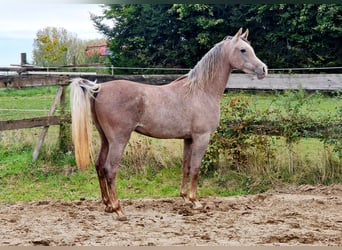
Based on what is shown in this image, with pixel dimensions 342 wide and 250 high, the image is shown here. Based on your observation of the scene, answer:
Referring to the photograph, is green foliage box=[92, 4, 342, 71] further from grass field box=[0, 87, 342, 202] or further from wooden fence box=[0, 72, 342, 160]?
grass field box=[0, 87, 342, 202]

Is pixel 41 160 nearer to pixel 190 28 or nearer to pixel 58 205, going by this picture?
pixel 58 205

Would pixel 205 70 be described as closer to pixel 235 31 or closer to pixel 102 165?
pixel 102 165

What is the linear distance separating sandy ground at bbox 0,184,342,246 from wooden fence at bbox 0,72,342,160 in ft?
4.64

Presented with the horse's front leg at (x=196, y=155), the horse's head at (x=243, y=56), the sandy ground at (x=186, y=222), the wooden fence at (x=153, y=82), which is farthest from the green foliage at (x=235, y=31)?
the sandy ground at (x=186, y=222)

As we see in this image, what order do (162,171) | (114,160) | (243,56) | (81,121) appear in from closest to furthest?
(81,121)
(114,160)
(243,56)
(162,171)

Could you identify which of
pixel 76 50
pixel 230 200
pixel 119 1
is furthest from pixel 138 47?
pixel 119 1

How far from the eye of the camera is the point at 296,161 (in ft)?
17.7

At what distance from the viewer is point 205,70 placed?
443 centimetres

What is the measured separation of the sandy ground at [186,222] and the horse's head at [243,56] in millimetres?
1410

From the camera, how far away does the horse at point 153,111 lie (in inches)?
151

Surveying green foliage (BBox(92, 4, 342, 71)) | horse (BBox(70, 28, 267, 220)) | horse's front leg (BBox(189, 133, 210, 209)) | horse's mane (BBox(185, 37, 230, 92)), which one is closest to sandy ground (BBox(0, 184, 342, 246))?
horse's front leg (BBox(189, 133, 210, 209))

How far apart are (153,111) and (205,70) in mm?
764

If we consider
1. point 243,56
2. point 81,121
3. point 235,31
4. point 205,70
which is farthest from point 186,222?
point 235,31

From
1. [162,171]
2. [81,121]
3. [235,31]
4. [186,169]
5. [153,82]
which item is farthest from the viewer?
[235,31]
